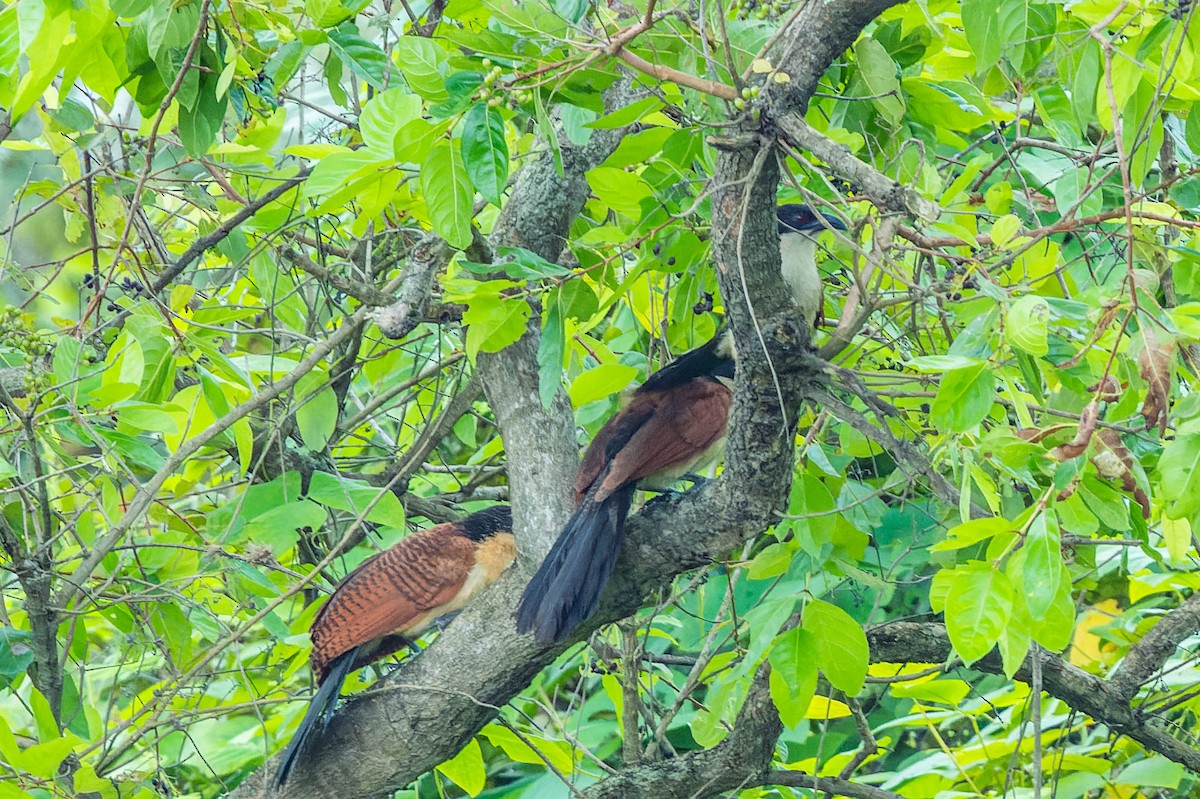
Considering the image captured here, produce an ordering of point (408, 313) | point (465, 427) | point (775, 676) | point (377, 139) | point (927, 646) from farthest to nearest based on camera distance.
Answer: point (465, 427)
point (927, 646)
point (408, 313)
point (775, 676)
point (377, 139)

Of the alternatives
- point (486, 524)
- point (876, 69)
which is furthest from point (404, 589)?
point (876, 69)

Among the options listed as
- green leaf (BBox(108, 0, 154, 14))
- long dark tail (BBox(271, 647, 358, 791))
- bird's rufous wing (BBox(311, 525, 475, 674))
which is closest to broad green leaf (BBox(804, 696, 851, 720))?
bird's rufous wing (BBox(311, 525, 475, 674))

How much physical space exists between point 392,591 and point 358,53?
985 mm

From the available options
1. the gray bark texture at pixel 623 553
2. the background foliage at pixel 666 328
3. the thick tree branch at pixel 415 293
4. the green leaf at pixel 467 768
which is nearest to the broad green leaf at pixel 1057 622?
the background foliage at pixel 666 328

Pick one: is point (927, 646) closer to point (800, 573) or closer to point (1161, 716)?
point (800, 573)

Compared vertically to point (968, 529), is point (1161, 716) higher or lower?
lower

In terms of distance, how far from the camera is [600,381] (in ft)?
6.44

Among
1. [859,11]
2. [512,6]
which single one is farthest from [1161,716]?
[512,6]

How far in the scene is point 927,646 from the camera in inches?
87.3

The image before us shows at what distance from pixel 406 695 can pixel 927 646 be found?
3.25 feet

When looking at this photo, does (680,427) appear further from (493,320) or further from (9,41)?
(9,41)

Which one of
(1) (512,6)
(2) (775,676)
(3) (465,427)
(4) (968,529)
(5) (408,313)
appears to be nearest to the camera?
(4) (968,529)

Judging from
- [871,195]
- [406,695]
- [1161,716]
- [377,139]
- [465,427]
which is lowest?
[1161,716]

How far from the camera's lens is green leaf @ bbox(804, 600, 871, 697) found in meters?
1.64
